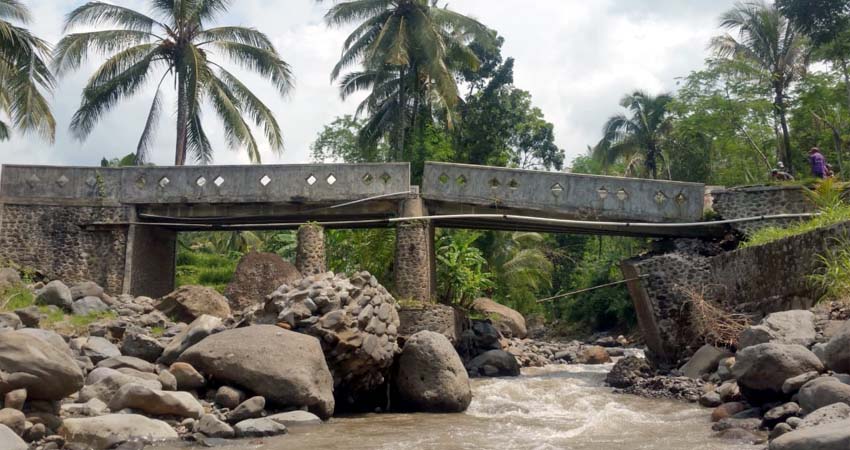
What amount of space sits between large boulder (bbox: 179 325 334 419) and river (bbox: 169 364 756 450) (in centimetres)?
51

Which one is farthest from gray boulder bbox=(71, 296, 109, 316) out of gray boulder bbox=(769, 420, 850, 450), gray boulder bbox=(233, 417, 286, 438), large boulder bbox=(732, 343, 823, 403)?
gray boulder bbox=(769, 420, 850, 450)

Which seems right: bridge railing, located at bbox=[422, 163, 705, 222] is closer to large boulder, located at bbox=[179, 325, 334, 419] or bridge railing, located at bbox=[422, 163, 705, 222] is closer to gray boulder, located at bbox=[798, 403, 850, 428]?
large boulder, located at bbox=[179, 325, 334, 419]

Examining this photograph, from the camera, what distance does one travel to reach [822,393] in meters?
8.89

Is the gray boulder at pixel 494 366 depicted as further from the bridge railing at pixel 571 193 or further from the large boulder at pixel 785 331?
the large boulder at pixel 785 331

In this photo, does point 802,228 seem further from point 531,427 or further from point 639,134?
point 639,134

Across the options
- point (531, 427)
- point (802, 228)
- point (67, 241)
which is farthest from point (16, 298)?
point (802, 228)

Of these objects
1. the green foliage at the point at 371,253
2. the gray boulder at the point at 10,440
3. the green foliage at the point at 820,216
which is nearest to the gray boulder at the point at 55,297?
the green foliage at the point at 371,253

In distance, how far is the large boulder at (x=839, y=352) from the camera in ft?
31.2

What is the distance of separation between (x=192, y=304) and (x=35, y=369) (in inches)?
321

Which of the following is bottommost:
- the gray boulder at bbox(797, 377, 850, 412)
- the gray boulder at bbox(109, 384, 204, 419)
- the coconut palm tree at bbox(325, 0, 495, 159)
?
the gray boulder at bbox(109, 384, 204, 419)

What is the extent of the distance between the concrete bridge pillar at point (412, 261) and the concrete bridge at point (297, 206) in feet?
0.08

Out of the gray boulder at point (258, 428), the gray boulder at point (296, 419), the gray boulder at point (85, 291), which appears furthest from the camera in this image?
the gray boulder at point (85, 291)

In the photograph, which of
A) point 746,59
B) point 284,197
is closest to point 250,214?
point 284,197

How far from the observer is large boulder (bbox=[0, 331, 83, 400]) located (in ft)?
28.5
